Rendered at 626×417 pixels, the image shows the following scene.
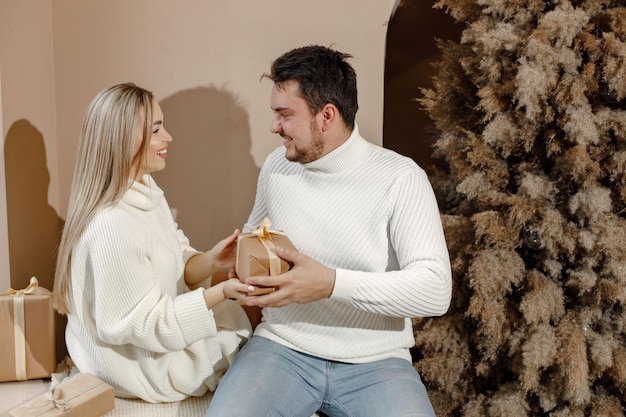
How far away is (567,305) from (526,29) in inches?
39.5

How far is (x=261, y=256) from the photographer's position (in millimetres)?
1743

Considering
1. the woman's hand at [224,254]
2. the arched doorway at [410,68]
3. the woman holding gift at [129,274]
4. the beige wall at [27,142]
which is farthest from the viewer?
the arched doorway at [410,68]

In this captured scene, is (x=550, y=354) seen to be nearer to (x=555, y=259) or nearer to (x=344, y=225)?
(x=555, y=259)

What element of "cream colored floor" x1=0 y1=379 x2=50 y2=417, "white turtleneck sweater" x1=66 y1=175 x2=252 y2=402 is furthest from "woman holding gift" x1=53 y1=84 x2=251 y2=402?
"cream colored floor" x1=0 y1=379 x2=50 y2=417

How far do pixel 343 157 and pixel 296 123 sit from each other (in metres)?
0.19

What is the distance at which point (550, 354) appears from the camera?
7.06ft

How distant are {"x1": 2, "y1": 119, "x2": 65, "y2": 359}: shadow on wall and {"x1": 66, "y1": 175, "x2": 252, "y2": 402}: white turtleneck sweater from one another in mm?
508

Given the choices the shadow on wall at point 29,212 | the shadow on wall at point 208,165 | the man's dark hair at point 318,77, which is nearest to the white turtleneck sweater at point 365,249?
the man's dark hair at point 318,77

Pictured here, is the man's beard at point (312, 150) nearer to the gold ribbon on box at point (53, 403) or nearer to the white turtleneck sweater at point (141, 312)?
the white turtleneck sweater at point (141, 312)

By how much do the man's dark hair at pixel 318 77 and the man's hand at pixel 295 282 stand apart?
520 millimetres

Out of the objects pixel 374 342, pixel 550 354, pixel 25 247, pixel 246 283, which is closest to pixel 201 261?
pixel 246 283

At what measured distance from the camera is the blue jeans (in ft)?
6.02

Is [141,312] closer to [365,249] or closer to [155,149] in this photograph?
[155,149]

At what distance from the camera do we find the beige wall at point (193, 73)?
102 inches
